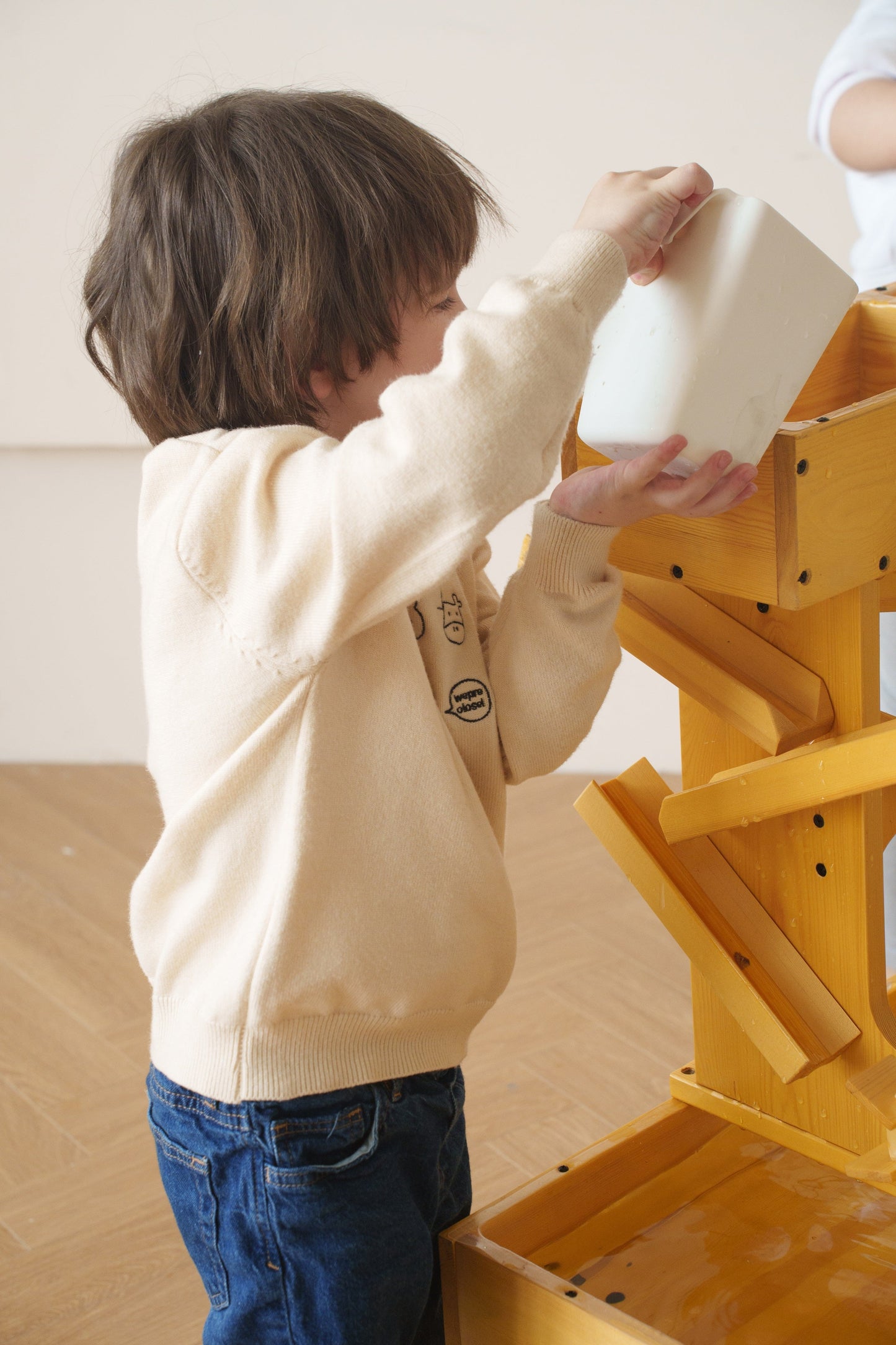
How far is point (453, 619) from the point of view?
81 cm

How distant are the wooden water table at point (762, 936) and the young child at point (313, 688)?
0.06 metres

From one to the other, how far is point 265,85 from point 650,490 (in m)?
1.86

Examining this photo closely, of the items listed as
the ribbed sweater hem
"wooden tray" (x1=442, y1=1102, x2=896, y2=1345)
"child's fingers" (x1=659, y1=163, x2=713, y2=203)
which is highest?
"child's fingers" (x1=659, y1=163, x2=713, y2=203)

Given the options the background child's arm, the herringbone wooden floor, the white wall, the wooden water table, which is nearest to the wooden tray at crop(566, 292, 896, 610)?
the wooden water table

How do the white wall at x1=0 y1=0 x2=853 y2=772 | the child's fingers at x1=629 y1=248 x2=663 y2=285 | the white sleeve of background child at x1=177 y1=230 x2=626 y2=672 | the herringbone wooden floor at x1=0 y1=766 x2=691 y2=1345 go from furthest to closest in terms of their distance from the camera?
the white wall at x1=0 y1=0 x2=853 y2=772, the herringbone wooden floor at x1=0 y1=766 x2=691 y2=1345, the child's fingers at x1=629 y1=248 x2=663 y2=285, the white sleeve of background child at x1=177 y1=230 x2=626 y2=672

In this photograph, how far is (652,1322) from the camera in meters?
0.82

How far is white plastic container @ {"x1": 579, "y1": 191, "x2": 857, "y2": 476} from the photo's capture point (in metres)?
0.69

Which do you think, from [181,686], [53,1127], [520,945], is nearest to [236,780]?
[181,686]

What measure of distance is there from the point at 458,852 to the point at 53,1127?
101cm

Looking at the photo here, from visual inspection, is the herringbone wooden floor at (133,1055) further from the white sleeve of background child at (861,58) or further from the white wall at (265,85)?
the white sleeve of background child at (861,58)

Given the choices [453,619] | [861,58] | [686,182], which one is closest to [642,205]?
[686,182]

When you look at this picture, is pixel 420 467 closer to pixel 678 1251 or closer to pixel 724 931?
pixel 724 931

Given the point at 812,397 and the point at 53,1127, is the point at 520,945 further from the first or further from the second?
the point at 812,397

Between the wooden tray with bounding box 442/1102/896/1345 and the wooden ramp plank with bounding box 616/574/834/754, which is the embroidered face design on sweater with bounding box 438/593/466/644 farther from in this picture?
the wooden tray with bounding box 442/1102/896/1345
